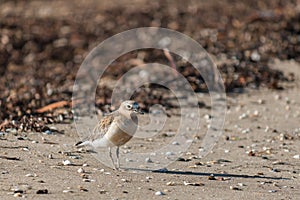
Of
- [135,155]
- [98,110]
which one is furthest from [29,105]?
[135,155]

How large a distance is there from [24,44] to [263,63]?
5.05 metres

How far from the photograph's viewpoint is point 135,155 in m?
7.99

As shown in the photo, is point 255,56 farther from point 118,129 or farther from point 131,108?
point 118,129

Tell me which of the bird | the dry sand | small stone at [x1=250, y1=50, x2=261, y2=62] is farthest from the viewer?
small stone at [x1=250, y1=50, x2=261, y2=62]

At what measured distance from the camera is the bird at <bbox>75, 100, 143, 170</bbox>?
6.97 m

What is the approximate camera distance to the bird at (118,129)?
275 inches

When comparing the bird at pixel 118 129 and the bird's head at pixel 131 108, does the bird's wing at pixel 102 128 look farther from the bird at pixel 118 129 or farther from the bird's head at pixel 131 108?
the bird's head at pixel 131 108

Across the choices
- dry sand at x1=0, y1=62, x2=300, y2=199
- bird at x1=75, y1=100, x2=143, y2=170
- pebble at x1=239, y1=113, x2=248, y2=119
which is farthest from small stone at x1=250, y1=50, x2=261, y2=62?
bird at x1=75, y1=100, x2=143, y2=170

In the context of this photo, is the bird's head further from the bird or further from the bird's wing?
the bird's wing

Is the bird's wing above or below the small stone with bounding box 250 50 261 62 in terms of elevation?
below

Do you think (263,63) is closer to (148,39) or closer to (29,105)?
(148,39)

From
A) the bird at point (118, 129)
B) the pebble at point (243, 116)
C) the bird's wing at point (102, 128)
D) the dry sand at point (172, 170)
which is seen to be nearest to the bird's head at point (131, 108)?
the bird at point (118, 129)

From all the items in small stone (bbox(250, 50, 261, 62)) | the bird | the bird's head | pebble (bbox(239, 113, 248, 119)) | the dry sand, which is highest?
small stone (bbox(250, 50, 261, 62))

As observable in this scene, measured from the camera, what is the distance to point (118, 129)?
6969 mm
